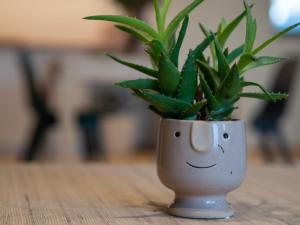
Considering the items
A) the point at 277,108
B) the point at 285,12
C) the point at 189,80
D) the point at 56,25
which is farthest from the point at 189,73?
the point at 285,12

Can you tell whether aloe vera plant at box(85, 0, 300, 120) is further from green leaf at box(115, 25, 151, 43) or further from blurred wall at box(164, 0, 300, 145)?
blurred wall at box(164, 0, 300, 145)

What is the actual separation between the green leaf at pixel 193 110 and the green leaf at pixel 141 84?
0.15 feet

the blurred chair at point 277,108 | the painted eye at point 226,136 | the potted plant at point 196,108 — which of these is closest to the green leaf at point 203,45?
the potted plant at point 196,108

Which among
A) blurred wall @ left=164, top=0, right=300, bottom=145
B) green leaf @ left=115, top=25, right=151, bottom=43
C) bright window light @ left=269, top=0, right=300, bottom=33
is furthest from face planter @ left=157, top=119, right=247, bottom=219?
bright window light @ left=269, top=0, right=300, bottom=33

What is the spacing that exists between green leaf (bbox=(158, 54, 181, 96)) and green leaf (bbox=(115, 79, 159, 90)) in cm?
1

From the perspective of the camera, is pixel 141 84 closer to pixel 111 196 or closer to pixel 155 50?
→ pixel 155 50

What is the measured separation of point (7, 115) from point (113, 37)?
39.3 inches

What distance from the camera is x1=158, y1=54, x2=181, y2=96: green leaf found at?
0.69 meters

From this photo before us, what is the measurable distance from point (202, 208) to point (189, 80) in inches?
6.2

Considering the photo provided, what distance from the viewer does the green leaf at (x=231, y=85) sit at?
2.24ft

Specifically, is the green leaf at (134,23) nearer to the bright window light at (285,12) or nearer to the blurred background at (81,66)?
the blurred background at (81,66)

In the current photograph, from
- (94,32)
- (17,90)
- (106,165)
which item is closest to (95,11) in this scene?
(94,32)

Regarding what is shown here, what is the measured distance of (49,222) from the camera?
Result: 692 mm

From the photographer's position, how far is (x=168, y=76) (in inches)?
28.0
